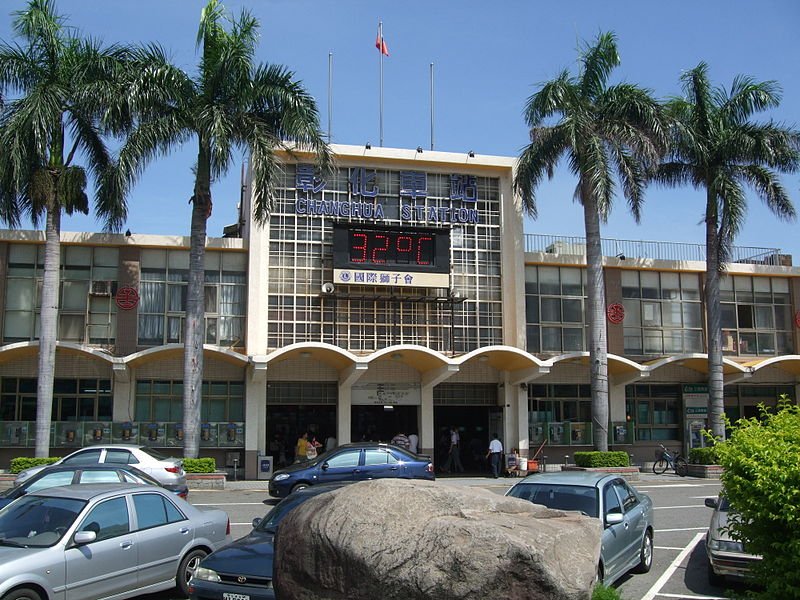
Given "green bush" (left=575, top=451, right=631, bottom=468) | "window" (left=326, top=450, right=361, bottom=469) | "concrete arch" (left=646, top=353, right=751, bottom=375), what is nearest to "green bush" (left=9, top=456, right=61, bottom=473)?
"window" (left=326, top=450, right=361, bottom=469)

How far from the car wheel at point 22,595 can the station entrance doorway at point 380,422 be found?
21.4 meters

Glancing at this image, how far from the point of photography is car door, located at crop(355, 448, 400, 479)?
62.3ft

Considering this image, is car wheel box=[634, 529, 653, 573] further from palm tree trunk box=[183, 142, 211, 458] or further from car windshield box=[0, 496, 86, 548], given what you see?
Result: palm tree trunk box=[183, 142, 211, 458]

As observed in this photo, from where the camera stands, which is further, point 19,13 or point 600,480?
point 19,13

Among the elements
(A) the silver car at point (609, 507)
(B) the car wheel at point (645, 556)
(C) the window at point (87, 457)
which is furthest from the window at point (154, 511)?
(C) the window at point (87, 457)

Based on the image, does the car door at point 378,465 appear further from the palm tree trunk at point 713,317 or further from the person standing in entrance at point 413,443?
the palm tree trunk at point 713,317

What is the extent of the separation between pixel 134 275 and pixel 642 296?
1873 centimetres

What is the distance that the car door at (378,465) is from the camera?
18984 millimetres

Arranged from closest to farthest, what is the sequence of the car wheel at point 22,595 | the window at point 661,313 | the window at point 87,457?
the car wheel at point 22,595 → the window at point 87,457 → the window at point 661,313

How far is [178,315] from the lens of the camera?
27.3 meters

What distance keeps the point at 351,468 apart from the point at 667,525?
7085 millimetres

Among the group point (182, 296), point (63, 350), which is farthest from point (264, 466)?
point (63, 350)

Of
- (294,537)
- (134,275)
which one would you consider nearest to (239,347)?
(134,275)

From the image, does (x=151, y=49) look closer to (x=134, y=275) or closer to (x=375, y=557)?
(x=134, y=275)
